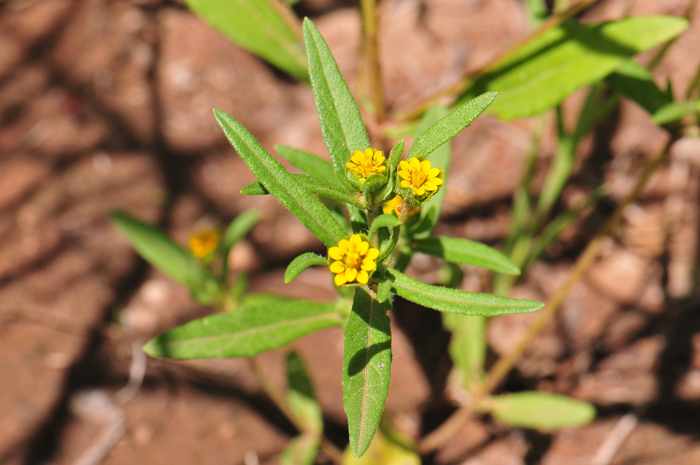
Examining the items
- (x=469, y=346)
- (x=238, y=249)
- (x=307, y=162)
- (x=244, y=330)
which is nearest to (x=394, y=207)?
(x=307, y=162)

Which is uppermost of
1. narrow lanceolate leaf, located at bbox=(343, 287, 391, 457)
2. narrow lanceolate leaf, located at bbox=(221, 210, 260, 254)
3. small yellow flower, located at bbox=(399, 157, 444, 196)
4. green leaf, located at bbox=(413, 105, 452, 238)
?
small yellow flower, located at bbox=(399, 157, 444, 196)

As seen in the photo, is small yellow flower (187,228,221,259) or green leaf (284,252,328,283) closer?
green leaf (284,252,328,283)

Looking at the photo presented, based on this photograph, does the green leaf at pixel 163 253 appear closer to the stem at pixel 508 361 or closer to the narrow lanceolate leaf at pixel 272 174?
the narrow lanceolate leaf at pixel 272 174

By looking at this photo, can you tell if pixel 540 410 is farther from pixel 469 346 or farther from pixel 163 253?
pixel 163 253

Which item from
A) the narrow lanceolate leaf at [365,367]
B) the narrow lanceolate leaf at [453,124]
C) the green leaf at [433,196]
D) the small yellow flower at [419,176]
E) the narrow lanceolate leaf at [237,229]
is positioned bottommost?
the narrow lanceolate leaf at [237,229]

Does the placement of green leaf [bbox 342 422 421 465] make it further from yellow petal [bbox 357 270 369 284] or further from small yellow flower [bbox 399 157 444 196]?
small yellow flower [bbox 399 157 444 196]

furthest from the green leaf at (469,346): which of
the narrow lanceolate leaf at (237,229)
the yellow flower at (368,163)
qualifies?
the yellow flower at (368,163)

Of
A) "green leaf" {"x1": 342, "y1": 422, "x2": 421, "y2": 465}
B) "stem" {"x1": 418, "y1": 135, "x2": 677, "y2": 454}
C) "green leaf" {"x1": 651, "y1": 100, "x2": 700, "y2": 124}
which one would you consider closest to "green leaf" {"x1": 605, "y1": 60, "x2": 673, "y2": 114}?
"green leaf" {"x1": 651, "y1": 100, "x2": 700, "y2": 124}
